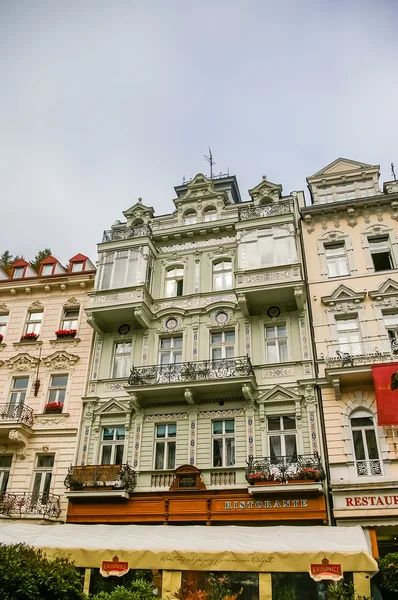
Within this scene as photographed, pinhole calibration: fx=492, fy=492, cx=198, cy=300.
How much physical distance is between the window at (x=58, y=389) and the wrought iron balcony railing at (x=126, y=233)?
6.90 metres

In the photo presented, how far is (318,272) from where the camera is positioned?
20.8 m

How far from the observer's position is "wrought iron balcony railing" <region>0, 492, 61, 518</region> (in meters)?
18.4

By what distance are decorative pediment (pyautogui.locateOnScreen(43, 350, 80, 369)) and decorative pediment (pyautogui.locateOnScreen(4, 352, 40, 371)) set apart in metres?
0.55

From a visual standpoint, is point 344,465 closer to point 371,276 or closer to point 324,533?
point 324,533

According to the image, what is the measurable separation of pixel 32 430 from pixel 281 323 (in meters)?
11.3

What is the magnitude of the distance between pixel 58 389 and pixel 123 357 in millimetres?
3229

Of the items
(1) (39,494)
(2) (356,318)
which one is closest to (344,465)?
(2) (356,318)

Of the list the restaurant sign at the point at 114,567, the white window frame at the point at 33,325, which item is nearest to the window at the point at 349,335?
the restaurant sign at the point at 114,567

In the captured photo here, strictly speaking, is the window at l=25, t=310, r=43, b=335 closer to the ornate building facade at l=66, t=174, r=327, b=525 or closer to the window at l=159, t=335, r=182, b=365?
the ornate building facade at l=66, t=174, r=327, b=525

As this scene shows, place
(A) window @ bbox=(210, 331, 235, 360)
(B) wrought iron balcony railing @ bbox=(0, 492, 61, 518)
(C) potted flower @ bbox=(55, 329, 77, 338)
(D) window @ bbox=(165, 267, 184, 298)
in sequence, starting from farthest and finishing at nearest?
(C) potted flower @ bbox=(55, 329, 77, 338) → (D) window @ bbox=(165, 267, 184, 298) → (A) window @ bbox=(210, 331, 235, 360) → (B) wrought iron balcony railing @ bbox=(0, 492, 61, 518)

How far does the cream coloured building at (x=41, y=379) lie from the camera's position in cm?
1952

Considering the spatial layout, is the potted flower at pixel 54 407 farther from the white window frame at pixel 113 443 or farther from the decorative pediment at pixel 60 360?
the white window frame at pixel 113 443

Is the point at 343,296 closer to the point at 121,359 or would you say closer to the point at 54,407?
the point at 121,359

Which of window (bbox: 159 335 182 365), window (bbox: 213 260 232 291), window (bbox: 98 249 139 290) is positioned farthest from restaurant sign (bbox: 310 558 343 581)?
window (bbox: 98 249 139 290)
